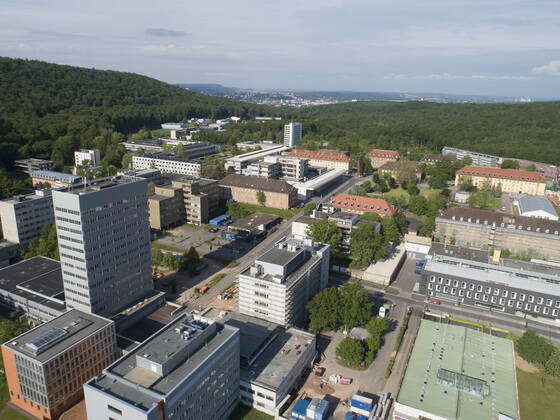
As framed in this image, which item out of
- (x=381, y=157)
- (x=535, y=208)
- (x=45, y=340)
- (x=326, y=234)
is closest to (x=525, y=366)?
(x=326, y=234)

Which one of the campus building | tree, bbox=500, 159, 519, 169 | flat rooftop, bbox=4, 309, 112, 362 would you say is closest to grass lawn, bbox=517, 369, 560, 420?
the campus building

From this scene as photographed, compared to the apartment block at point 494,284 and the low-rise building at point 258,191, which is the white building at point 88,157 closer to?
the low-rise building at point 258,191

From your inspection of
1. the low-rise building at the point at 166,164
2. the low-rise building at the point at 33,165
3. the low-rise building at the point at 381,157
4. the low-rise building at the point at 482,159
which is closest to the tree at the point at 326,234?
the low-rise building at the point at 166,164

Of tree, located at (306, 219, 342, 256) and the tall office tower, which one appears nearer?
the tall office tower

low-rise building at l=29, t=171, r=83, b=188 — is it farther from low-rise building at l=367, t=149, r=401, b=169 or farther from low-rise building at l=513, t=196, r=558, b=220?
low-rise building at l=513, t=196, r=558, b=220

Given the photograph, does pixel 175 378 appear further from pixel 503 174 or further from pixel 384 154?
pixel 384 154

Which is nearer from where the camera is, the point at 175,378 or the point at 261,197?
the point at 175,378
